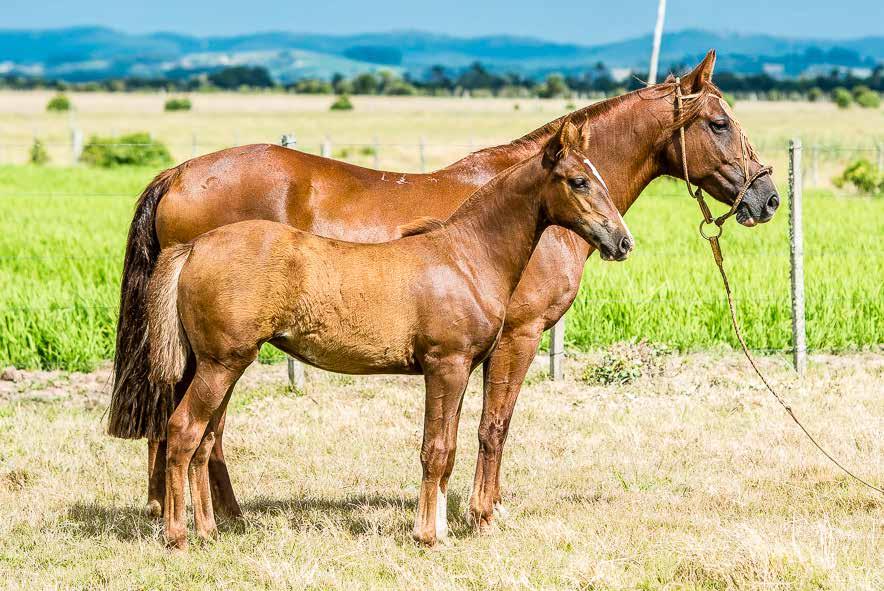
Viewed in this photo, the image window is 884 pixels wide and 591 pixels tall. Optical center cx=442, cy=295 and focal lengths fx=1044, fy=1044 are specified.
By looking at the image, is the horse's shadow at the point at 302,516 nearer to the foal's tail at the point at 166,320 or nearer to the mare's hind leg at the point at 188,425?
the mare's hind leg at the point at 188,425

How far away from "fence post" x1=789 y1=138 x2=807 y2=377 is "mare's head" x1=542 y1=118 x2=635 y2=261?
481 centimetres

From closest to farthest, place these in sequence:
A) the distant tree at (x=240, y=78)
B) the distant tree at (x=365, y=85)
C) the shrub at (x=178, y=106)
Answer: the shrub at (x=178, y=106) < the distant tree at (x=365, y=85) < the distant tree at (x=240, y=78)

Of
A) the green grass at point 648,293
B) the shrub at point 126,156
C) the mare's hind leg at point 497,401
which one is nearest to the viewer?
the mare's hind leg at point 497,401

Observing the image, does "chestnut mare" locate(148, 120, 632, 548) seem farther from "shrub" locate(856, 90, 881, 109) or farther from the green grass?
"shrub" locate(856, 90, 881, 109)

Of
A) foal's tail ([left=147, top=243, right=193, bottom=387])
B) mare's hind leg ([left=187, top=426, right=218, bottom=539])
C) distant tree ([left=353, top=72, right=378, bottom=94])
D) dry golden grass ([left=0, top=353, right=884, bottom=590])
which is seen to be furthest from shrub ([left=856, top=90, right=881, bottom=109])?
foal's tail ([left=147, top=243, right=193, bottom=387])

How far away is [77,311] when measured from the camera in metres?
9.55

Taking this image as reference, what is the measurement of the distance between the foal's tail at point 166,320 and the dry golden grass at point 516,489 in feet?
3.05

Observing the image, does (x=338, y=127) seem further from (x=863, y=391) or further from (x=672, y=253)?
(x=863, y=391)

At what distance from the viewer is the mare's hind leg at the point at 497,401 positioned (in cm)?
557

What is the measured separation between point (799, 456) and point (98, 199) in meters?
15.0

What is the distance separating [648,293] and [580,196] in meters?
5.80

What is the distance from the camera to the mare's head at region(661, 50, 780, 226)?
5.76 metres

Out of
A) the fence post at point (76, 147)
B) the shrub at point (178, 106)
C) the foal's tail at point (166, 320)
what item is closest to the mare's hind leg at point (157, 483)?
the foal's tail at point (166, 320)

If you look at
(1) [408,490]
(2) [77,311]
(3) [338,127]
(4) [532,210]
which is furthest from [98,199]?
(3) [338,127]
